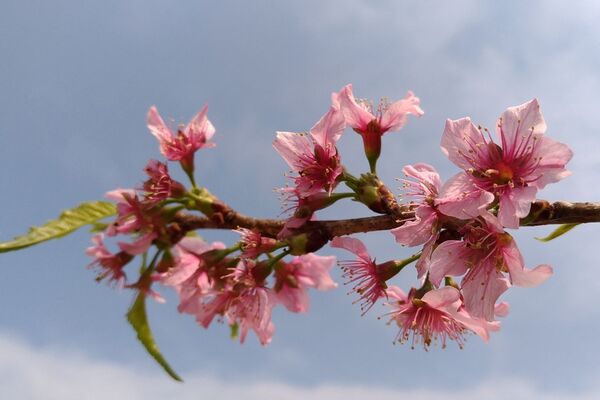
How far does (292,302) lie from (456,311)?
1.54 m

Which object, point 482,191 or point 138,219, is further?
point 138,219

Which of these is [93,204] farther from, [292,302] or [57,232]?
[292,302]

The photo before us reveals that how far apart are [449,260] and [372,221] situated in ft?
1.36

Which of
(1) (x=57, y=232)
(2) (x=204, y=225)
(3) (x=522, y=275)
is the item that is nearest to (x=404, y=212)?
(3) (x=522, y=275)

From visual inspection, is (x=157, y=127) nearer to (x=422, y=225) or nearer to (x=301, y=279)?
(x=301, y=279)

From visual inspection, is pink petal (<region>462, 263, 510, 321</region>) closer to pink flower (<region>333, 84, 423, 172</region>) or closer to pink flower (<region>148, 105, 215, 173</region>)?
pink flower (<region>333, 84, 423, 172</region>)

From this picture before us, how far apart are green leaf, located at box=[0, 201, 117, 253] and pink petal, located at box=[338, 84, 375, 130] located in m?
1.57

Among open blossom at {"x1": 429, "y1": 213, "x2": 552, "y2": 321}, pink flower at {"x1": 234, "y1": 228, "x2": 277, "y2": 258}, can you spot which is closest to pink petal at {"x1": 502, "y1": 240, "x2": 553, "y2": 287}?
open blossom at {"x1": 429, "y1": 213, "x2": 552, "y2": 321}

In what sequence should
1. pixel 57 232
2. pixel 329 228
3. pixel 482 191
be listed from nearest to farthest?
1. pixel 482 191
2. pixel 329 228
3. pixel 57 232

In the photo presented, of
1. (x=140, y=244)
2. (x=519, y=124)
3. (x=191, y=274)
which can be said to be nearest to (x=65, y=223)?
(x=140, y=244)

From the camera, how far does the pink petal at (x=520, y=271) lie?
250cm

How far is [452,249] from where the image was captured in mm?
2684

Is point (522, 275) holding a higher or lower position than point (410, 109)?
lower

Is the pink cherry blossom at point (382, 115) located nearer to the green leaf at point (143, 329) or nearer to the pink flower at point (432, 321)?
the pink flower at point (432, 321)
